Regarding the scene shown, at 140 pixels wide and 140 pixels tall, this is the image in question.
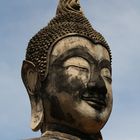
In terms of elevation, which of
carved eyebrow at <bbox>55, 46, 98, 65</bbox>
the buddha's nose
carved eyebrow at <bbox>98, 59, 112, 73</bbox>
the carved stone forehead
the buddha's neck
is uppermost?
the carved stone forehead

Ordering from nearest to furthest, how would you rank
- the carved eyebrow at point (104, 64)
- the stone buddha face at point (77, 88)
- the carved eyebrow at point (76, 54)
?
the stone buddha face at point (77, 88) < the carved eyebrow at point (76, 54) < the carved eyebrow at point (104, 64)

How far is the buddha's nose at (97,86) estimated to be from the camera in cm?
897

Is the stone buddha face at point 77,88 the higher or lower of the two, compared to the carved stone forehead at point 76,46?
lower

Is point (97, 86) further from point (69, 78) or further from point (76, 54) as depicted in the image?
point (76, 54)

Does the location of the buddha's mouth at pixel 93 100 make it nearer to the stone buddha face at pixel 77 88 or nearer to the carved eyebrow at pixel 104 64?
the stone buddha face at pixel 77 88

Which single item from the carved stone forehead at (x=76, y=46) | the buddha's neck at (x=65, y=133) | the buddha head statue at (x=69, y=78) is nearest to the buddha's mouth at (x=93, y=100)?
the buddha head statue at (x=69, y=78)

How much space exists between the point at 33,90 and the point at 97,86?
0.95m

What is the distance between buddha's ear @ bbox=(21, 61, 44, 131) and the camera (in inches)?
366

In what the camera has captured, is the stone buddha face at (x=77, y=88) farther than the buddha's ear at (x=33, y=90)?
No

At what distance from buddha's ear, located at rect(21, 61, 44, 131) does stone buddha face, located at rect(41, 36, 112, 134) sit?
0.41ft

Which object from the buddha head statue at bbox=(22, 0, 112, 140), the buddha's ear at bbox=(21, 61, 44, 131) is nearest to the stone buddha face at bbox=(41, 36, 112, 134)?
the buddha head statue at bbox=(22, 0, 112, 140)

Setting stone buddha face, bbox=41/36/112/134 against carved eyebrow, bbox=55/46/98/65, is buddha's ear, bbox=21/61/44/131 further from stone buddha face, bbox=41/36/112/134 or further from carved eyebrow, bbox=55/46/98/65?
carved eyebrow, bbox=55/46/98/65

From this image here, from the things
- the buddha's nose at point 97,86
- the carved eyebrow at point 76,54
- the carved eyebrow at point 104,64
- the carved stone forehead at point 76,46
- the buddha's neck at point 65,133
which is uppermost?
the carved stone forehead at point 76,46

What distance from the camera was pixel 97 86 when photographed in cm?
898
